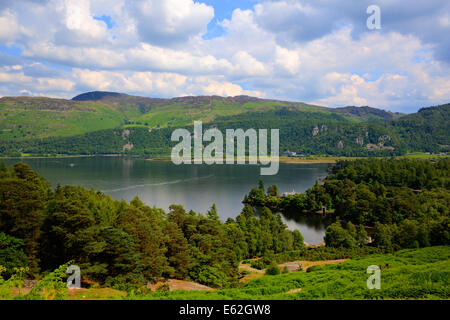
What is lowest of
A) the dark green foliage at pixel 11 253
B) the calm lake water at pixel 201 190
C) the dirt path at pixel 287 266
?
the dirt path at pixel 287 266

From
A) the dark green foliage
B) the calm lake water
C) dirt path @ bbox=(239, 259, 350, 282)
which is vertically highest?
the dark green foliage

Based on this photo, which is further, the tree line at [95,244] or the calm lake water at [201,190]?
the calm lake water at [201,190]

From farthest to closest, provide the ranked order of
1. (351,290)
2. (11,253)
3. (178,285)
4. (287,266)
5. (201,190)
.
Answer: (201,190) → (287,266) → (178,285) → (11,253) → (351,290)

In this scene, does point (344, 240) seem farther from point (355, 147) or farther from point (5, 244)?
point (355, 147)

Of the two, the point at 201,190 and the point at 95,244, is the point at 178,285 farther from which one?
the point at 201,190

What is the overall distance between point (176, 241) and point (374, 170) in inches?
2669

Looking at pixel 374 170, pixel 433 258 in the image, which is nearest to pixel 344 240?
pixel 433 258

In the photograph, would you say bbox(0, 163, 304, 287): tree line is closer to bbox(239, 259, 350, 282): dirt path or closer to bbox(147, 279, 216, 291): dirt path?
bbox(147, 279, 216, 291): dirt path

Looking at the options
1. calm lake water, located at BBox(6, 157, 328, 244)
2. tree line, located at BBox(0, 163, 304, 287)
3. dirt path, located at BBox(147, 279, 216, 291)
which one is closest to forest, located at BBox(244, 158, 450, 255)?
calm lake water, located at BBox(6, 157, 328, 244)

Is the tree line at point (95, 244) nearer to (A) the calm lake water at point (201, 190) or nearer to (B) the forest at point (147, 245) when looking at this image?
(B) the forest at point (147, 245)

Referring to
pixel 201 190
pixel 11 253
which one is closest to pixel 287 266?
pixel 11 253

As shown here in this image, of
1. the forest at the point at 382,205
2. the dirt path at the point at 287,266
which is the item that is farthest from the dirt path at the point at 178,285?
the forest at the point at 382,205
